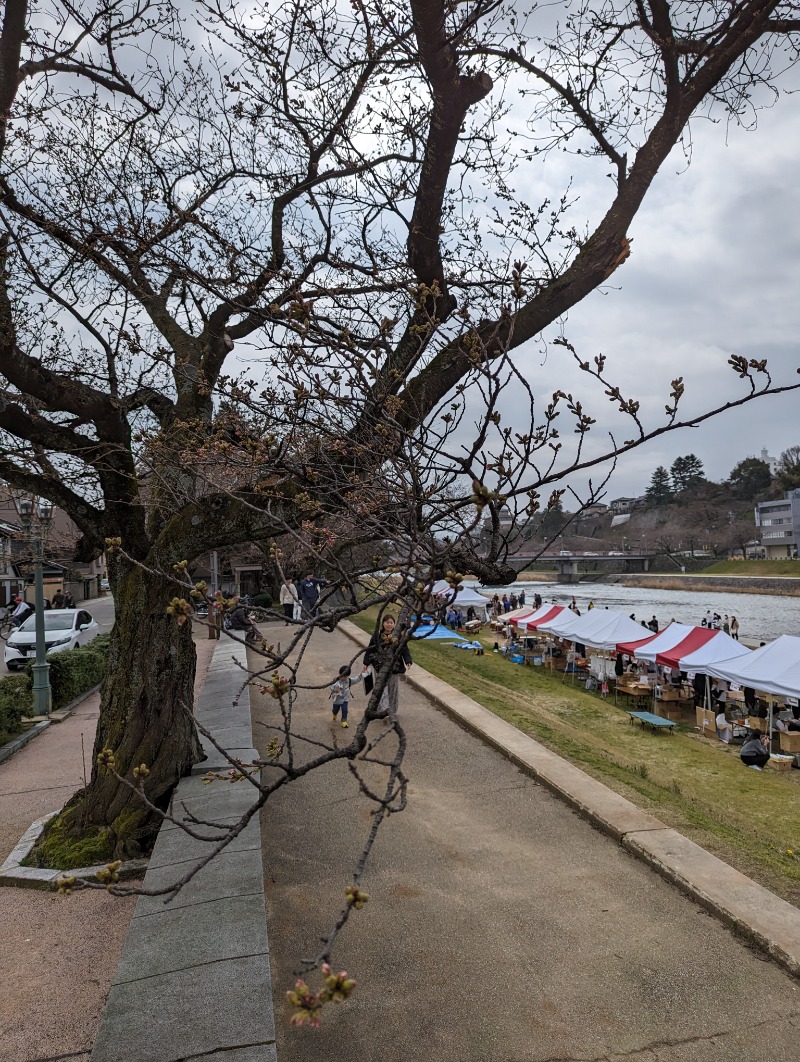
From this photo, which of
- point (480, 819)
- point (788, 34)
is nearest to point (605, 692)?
point (480, 819)

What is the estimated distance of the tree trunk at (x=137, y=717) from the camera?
6840 millimetres

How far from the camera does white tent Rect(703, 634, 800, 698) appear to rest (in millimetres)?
13578

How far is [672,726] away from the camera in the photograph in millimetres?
16266

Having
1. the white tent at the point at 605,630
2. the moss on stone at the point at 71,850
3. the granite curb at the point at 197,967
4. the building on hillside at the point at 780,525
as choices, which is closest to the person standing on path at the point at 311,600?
the granite curb at the point at 197,967

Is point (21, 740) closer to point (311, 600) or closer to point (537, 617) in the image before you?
point (311, 600)

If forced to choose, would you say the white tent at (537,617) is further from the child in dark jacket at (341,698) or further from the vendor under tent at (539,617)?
the child in dark jacket at (341,698)

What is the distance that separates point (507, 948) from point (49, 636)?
18089 millimetres

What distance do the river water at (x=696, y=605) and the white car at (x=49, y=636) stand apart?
23.2 meters

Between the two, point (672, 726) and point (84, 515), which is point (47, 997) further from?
point (672, 726)

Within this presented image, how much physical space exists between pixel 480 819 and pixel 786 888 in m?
2.67

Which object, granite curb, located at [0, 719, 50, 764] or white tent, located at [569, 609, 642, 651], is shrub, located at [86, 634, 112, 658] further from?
white tent, located at [569, 609, 642, 651]

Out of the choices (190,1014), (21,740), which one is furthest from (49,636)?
(190,1014)

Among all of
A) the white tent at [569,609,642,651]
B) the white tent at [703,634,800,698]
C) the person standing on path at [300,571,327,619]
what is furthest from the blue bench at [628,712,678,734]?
the person standing on path at [300,571,327,619]

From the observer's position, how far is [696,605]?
60.4m
